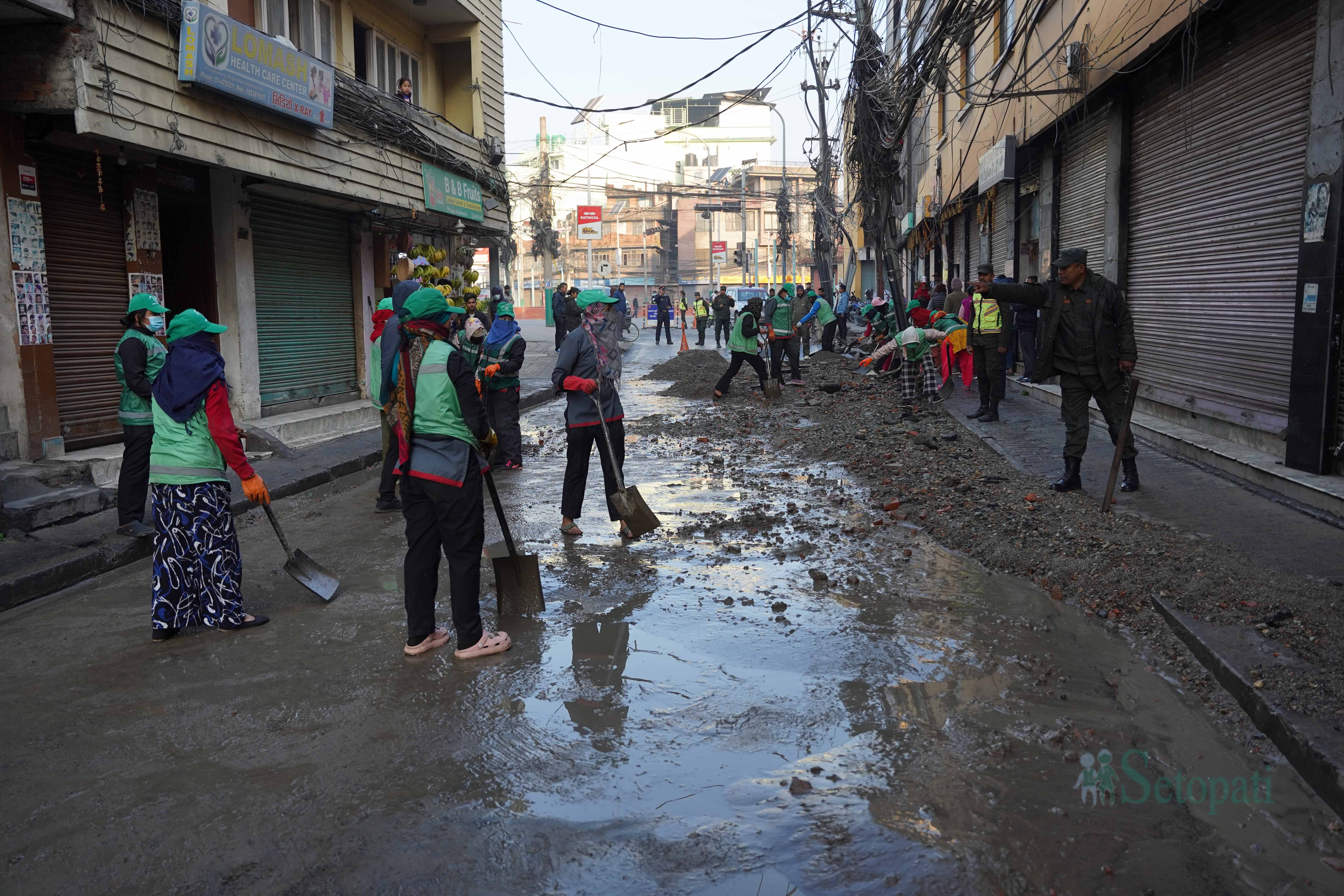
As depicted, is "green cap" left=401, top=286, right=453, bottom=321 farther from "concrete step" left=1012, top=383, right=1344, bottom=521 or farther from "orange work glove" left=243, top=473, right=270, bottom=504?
"concrete step" left=1012, top=383, right=1344, bottom=521

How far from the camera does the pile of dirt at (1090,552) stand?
437 cm

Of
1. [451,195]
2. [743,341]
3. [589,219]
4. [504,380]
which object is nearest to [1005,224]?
[743,341]

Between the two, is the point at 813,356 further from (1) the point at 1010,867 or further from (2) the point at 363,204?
(1) the point at 1010,867

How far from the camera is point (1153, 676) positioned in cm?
440

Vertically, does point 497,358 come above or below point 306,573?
above

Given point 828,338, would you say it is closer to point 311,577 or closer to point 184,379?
point 311,577

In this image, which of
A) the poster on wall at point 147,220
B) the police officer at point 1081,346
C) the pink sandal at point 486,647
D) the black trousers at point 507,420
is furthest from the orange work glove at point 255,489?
the poster on wall at point 147,220

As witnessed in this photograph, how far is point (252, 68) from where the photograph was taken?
35.6ft

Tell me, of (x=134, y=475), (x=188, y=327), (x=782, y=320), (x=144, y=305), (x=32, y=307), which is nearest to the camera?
(x=188, y=327)

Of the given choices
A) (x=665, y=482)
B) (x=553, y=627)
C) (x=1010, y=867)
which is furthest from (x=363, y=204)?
(x=1010, y=867)

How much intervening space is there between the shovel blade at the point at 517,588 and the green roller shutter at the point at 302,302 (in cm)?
914

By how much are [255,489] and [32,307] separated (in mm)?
5343

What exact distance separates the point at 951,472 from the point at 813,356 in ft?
59.1
